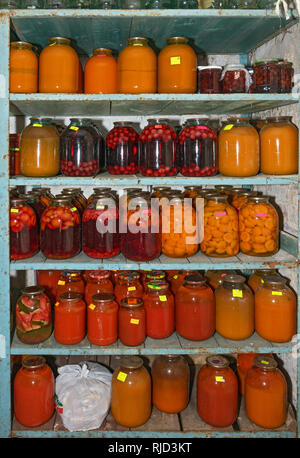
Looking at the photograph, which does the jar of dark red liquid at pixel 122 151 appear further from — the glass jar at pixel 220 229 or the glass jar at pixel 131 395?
the glass jar at pixel 131 395

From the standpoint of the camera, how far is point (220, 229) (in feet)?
5.76

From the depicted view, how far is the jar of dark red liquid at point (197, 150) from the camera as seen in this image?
1.72m

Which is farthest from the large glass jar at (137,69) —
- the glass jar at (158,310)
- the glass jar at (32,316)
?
the glass jar at (32,316)

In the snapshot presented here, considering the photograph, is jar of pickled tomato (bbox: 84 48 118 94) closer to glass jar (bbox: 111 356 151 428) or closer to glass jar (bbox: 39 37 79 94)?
glass jar (bbox: 39 37 79 94)

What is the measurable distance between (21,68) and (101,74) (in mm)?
334

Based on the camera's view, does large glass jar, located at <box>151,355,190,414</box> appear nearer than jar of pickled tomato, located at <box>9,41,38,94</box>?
No

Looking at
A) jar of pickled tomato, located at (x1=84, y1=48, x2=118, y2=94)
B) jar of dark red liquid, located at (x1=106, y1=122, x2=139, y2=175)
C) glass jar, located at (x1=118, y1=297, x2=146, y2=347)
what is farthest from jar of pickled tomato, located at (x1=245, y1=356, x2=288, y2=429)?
jar of pickled tomato, located at (x1=84, y1=48, x2=118, y2=94)

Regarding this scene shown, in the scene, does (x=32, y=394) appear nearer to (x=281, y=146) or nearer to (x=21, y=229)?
(x=21, y=229)

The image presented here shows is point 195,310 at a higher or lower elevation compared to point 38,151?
lower

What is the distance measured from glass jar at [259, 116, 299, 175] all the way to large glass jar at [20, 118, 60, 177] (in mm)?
947

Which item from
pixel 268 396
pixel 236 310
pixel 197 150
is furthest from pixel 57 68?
pixel 268 396

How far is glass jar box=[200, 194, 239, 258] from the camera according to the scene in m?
1.75

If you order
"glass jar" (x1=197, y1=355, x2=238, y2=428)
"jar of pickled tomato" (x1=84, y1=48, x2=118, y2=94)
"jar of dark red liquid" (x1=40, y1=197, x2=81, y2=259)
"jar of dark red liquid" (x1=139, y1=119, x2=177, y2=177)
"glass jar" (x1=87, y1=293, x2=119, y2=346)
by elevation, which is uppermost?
"jar of pickled tomato" (x1=84, y1=48, x2=118, y2=94)

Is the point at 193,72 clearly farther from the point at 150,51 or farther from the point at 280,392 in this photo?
the point at 280,392
